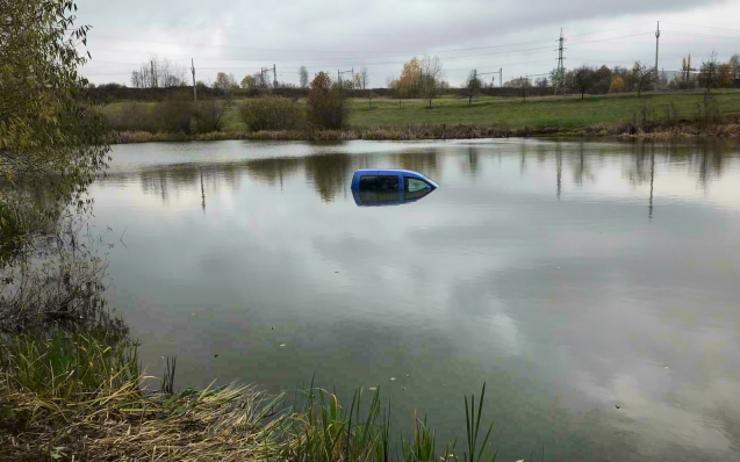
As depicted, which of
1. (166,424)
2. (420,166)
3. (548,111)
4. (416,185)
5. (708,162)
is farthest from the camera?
(548,111)

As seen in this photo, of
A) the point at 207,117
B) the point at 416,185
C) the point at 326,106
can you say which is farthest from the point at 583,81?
the point at 416,185

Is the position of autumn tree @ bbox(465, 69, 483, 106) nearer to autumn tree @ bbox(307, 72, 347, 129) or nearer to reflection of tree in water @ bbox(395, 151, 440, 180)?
autumn tree @ bbox(307, 72, 347, 129)

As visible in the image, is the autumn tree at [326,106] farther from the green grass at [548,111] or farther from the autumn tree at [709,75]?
the autumn tree at [709,75]

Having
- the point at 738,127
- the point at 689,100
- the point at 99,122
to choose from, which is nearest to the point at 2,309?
the point at 99,122

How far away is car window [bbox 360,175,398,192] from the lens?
2275cm

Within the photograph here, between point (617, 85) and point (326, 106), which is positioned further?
point (617, 85)

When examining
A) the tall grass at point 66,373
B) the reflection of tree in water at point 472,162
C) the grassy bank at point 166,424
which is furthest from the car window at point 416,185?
the tall grass at point 66,373

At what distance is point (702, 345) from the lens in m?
8.26

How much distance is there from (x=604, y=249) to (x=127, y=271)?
33.8ft

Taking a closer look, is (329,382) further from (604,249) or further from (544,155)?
(544,155)

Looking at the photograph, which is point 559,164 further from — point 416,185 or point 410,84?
point 410,84

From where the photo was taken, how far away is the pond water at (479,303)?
6.71 m

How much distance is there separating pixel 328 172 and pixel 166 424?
993 inches

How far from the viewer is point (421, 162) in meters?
33.8
